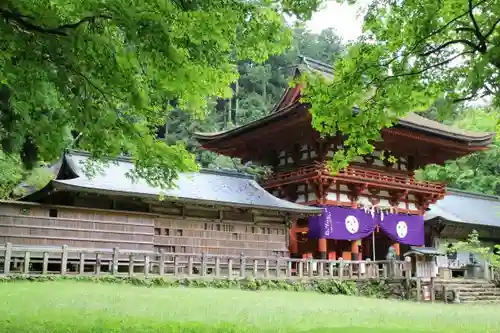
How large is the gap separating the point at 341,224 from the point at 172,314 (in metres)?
15.5

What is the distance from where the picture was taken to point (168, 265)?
736 inches

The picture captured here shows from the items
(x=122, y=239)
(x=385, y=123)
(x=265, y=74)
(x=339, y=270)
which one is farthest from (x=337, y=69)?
(x=265, y=74)

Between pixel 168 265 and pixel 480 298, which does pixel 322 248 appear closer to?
pixel 480 298

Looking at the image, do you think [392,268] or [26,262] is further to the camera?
[392,268]

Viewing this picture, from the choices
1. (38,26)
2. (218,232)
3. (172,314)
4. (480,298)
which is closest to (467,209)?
(480,298)

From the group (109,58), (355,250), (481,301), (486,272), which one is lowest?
(481,301)

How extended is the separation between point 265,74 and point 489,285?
38.4 metres

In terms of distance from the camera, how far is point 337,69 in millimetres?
8094

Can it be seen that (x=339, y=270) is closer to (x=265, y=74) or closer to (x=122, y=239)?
(x=122, y=239)

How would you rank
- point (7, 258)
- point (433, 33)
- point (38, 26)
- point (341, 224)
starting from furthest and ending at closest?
point (341, 224) → point (7, 258) → point (433, 33) → point (38, 26)

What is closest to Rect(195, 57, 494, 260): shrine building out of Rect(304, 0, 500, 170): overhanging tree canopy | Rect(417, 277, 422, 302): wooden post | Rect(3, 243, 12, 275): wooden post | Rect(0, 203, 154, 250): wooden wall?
Rect(417, 277, 422, 302): wooden post

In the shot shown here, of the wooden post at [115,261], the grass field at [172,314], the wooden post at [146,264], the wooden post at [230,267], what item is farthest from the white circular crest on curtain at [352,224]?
the wooden post at [115,261]

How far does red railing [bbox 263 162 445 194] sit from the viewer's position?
23.9 m

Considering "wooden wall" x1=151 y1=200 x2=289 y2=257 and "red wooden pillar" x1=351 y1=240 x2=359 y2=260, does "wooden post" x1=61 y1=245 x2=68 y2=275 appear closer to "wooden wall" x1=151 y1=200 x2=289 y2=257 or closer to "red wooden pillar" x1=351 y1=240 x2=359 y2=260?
"wooden wall" x1=151 y1=200 x2=289 y2=257
